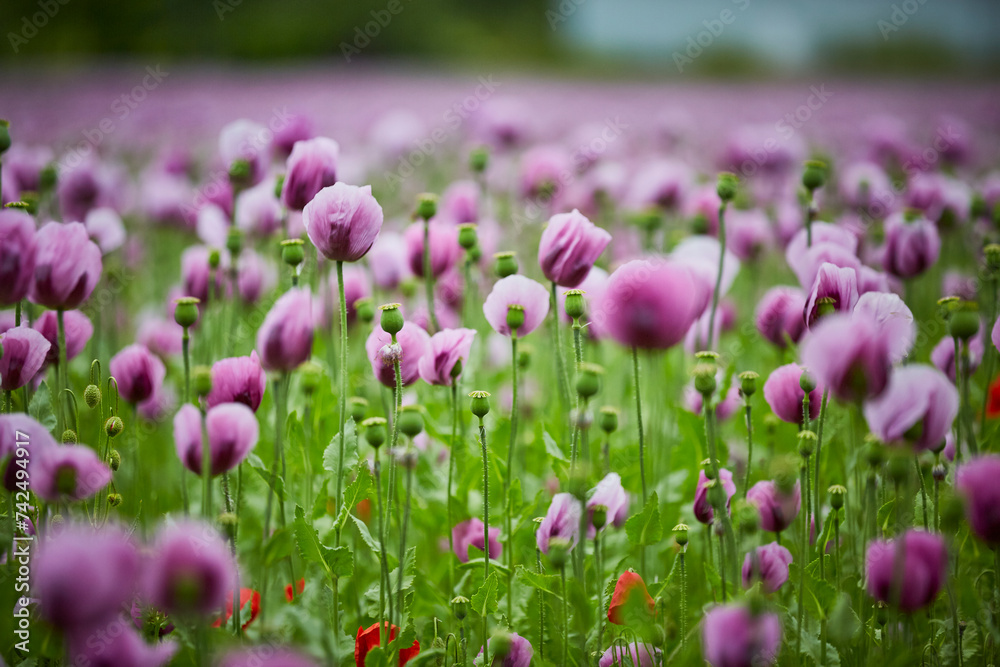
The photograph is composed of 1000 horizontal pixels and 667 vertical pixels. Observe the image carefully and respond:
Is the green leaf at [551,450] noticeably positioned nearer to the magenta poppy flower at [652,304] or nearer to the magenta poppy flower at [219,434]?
the magenta poppy flower at [652,304]

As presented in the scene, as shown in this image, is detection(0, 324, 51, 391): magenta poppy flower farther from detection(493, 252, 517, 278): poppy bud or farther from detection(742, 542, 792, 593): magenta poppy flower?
detection(742, 542, 792, 593): magenta poppy flower

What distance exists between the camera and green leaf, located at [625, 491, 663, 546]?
1.02 m

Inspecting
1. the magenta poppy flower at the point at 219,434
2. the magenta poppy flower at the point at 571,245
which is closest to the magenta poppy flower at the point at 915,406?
the magenta poppy flower at the point at 571,245

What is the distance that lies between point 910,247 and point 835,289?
578 mm

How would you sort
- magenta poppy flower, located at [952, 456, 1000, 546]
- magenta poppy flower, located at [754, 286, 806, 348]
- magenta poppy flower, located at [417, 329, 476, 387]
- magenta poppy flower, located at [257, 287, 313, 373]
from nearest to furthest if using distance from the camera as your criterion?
magenta poppy flower, located at [952, 456, 1000, 546], magenta poppy flower, located at [257, 287, 313, 373], magenta poppy flower, located at [417, 329, 476, 387], magenta poppy flower, located at [754, 286, 806, 348]

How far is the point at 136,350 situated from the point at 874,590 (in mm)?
1079

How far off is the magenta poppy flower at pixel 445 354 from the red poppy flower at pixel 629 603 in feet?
1.22

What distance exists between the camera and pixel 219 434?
2.56 feet

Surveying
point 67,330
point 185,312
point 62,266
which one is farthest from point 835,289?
point 67,330

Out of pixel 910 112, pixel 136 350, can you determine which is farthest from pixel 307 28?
pixel 136 350

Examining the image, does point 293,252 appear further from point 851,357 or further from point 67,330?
point 851,357

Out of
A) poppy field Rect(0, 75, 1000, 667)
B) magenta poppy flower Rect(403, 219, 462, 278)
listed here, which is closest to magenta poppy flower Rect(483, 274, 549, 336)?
poppy field Rect(0, 75, 1000, 667)

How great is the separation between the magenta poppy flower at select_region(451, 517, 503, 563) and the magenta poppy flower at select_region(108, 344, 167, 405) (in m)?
0.55

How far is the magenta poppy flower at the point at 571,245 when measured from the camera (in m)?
1.02
